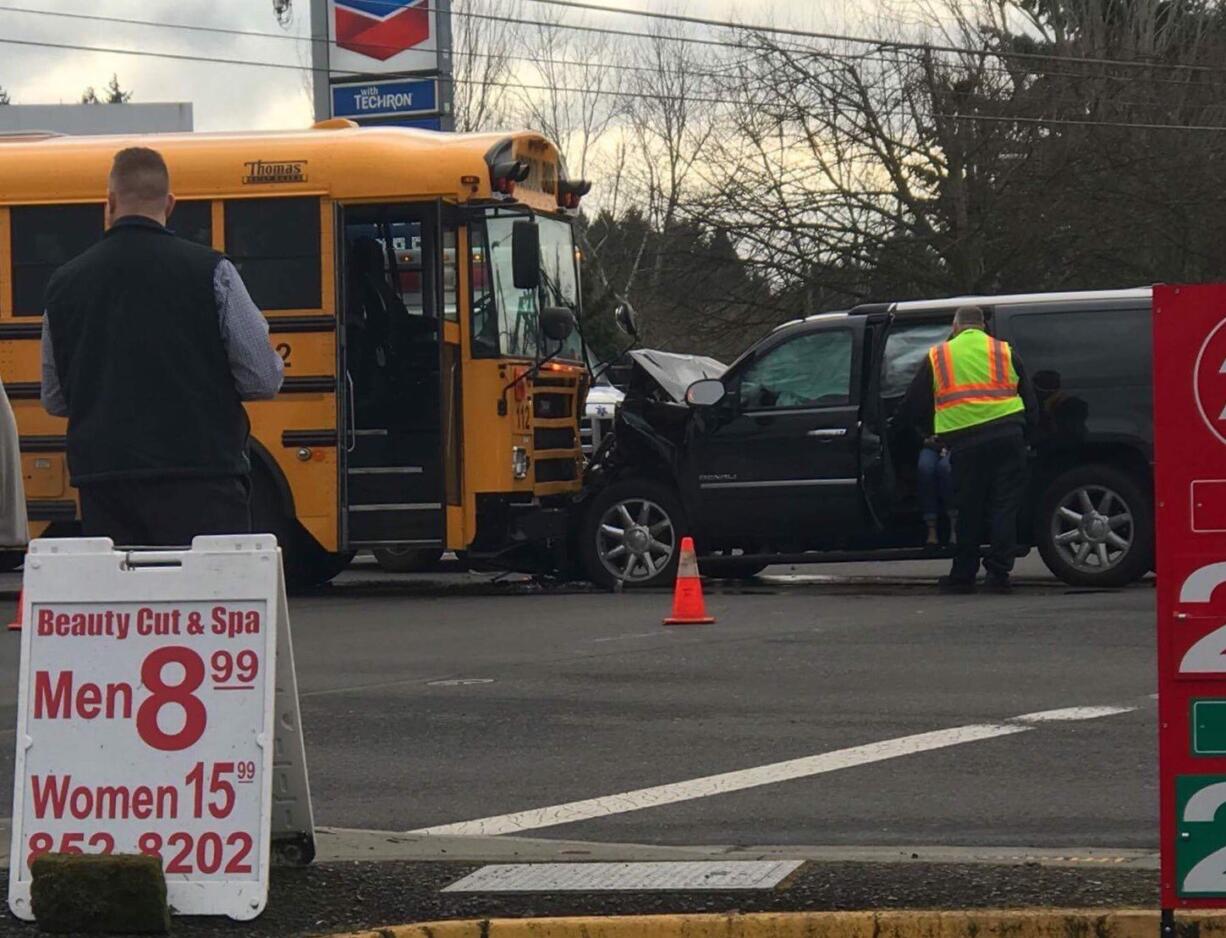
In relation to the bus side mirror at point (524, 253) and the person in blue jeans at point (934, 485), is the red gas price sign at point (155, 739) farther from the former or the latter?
the person in blue jeans at point (934, 485)

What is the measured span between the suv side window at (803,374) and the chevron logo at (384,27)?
1209 centimetres

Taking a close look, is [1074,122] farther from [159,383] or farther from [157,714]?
[157,714]

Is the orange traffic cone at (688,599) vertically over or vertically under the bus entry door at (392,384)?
under

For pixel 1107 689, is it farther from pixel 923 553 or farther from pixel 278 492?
pixel 278 492

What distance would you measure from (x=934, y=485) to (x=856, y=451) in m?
0.57

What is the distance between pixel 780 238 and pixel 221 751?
32073 mm

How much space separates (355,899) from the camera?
524 centimetres

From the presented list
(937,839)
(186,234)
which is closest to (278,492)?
(186,234)

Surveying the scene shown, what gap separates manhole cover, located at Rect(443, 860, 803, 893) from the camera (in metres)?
5.25

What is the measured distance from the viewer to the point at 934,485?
13898mm

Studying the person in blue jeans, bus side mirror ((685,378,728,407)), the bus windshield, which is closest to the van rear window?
the person in blue jeans

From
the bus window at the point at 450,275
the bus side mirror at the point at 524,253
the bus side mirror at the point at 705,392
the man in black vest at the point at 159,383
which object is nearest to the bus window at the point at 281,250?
the bus window at the point at 450,275

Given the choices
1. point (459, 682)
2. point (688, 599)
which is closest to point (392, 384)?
point (688, 599)

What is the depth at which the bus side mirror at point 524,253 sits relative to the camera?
548 inches
